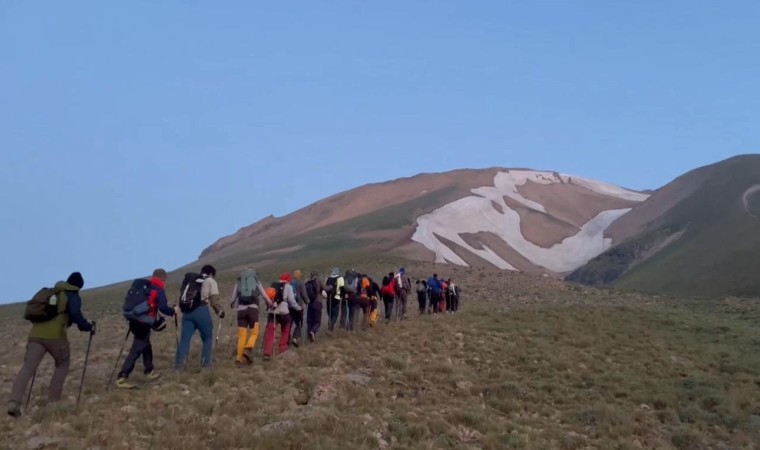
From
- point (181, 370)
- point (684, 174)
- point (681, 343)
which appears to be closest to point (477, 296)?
point (681, 343)

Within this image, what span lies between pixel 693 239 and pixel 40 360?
75.1 m

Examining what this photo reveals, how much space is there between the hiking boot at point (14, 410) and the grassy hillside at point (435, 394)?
5.0 inches

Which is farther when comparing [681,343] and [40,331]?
[681,343]

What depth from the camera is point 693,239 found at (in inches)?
3007

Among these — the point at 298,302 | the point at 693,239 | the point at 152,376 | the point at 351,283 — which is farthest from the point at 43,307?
the point at 693,239

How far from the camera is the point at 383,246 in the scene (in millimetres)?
74750

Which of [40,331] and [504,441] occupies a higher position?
[40,331]

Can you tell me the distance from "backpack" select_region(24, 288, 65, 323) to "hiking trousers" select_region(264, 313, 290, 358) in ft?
15.9

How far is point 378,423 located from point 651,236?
80647mm

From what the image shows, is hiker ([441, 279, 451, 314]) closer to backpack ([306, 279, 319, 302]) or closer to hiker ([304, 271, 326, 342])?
hiker ([304, 271, 326, 342])

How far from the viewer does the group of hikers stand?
11.1 m

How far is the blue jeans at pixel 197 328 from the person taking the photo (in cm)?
1364

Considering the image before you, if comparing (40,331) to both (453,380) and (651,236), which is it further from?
(651,236)

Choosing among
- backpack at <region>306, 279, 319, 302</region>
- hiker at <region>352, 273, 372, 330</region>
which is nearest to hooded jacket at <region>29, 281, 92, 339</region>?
backpack at <region>306, 279, 319, 302</region>
